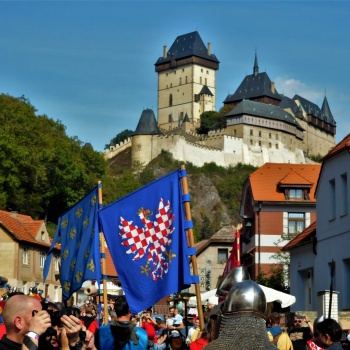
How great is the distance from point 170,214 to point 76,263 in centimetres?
287

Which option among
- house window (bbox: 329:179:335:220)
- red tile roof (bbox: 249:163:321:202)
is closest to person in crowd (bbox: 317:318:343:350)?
house window (bbox: 329:179:335:220)

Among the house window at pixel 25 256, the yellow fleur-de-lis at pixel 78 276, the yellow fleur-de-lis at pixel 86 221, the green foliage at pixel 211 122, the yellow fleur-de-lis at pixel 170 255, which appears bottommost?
the yellow fleur-de-lis at pixel 78 276

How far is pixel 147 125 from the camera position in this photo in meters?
168

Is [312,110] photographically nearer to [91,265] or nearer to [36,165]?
[36,165]

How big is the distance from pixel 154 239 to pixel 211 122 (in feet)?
549

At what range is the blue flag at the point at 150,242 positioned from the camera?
11.7 meters

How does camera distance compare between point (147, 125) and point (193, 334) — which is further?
point (147, 125)

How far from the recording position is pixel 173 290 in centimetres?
1154

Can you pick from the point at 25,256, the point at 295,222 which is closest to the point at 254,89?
the point at 25,256

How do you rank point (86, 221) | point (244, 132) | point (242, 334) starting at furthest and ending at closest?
point (244, 132), point (86, 221), point (242, 334)

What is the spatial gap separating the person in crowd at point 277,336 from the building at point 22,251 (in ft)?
145

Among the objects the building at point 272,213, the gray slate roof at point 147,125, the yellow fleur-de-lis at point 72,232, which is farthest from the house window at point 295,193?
the gray slate roof at point 147,125

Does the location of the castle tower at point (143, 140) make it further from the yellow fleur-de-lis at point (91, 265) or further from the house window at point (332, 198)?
the yellow fleur-de-lis at point (91, 265)

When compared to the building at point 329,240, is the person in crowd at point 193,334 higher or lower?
lower
